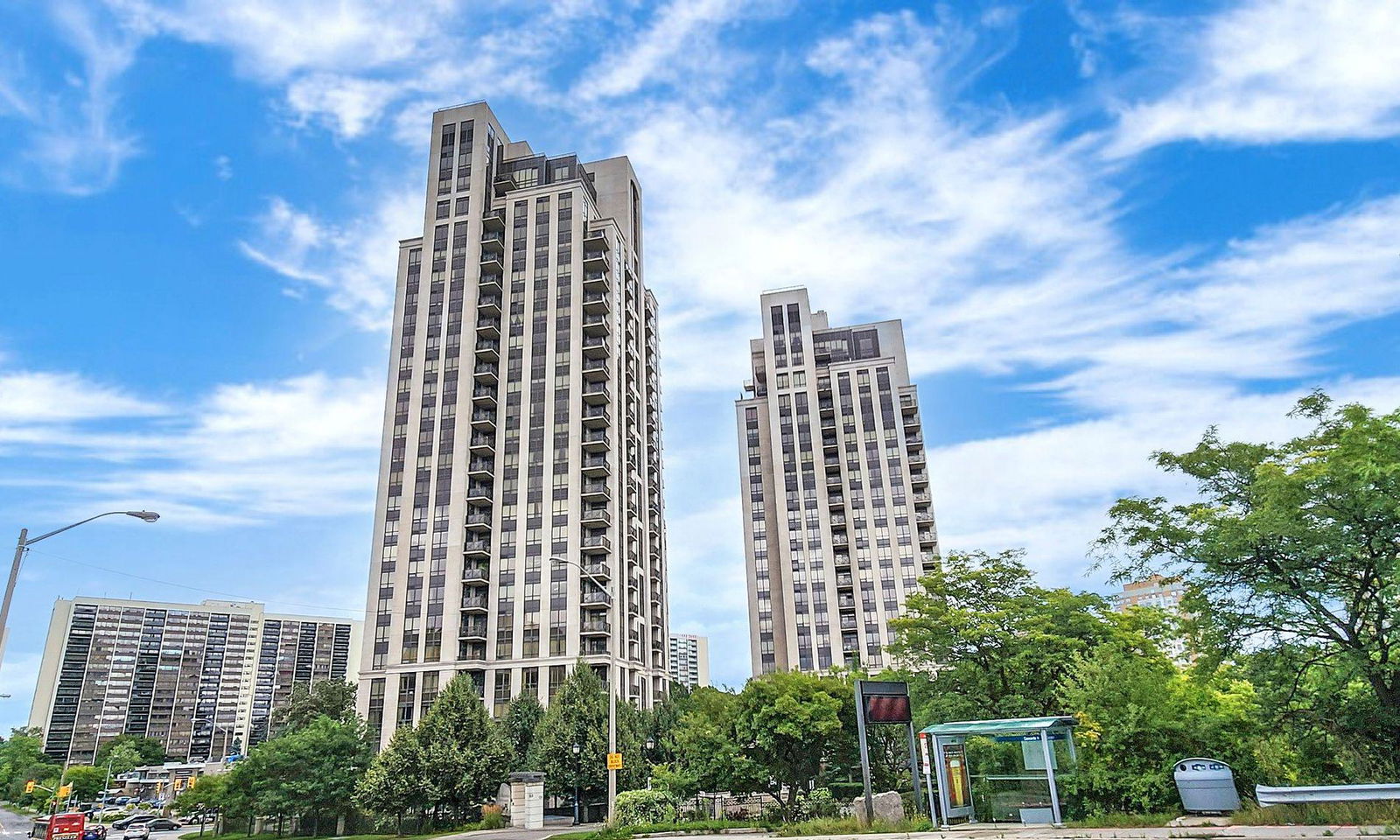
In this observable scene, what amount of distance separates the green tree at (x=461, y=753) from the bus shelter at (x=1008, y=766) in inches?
1199

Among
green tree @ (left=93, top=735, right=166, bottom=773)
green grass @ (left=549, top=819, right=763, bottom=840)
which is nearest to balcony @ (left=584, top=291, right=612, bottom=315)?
green grass @ (left=549, top=819, right=763, bottom=840)

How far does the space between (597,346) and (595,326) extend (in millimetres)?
2061

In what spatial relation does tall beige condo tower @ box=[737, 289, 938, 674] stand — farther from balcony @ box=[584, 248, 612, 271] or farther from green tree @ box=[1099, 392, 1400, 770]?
green tree @ box=[1099, 392, 1400, 770]

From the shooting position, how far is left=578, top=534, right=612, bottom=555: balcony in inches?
2685

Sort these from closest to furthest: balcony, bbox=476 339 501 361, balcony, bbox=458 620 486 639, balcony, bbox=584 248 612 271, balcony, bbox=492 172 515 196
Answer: balcony, bbox=458 620 486 639
balcony, bbox=476 339 501 361
balcony, bbox=584 248 612 271
balcony, bbox=492 172 515 196

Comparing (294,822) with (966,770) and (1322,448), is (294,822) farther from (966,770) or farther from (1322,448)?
(1322,448)

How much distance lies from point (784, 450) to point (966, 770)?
268ft

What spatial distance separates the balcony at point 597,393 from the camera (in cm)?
7288

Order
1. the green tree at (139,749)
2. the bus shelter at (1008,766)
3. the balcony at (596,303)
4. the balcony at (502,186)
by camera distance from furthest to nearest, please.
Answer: the green tree at (139,749)
the balcony at (502,186)
the balcony at (596,303)
the bus shelter at (1008,766)

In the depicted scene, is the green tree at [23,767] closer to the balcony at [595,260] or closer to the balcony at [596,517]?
the balcony at [596,517]

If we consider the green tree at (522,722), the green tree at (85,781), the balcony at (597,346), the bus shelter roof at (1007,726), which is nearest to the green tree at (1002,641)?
the bus shelter roof at (1007,726)

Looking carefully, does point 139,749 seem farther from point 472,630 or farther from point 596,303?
point 596,303

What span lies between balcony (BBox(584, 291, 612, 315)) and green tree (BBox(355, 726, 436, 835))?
42108mm

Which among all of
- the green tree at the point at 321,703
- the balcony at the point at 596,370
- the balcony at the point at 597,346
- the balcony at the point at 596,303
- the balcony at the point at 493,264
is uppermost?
the balcony at the point at 493,264
